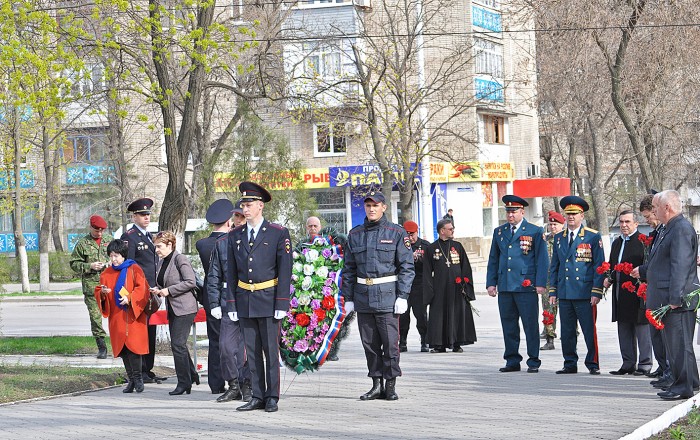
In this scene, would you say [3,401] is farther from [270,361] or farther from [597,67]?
[597,67]

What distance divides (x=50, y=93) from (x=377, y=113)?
1769 centimetres

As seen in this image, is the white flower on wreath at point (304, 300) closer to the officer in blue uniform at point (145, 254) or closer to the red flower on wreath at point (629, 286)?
the officer in blue uniform at point (145, 254)

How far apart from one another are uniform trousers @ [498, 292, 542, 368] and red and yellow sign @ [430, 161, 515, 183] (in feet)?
107

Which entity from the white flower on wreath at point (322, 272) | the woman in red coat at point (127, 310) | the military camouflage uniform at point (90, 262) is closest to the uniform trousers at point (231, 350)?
the white flower on wreath at point (322, 272)

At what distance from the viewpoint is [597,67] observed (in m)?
34.1

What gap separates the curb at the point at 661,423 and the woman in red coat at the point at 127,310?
5.57 metres

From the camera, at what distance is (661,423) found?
30.3 ft

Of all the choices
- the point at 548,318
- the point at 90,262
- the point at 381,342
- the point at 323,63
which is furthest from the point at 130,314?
the point at 323,63

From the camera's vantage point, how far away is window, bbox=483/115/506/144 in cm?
5422

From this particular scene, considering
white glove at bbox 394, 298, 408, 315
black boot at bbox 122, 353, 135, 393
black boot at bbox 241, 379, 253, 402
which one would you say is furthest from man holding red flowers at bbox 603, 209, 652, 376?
black boot at bbox 122, 353, 135, 393

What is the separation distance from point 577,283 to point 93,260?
684 centimetres

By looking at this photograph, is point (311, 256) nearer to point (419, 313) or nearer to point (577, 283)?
point (577, 283)

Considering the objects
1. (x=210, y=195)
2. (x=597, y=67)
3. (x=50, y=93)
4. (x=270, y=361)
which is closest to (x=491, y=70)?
(x=597, y=67)

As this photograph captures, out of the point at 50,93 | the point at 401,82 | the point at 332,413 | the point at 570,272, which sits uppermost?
the point at 401,82
